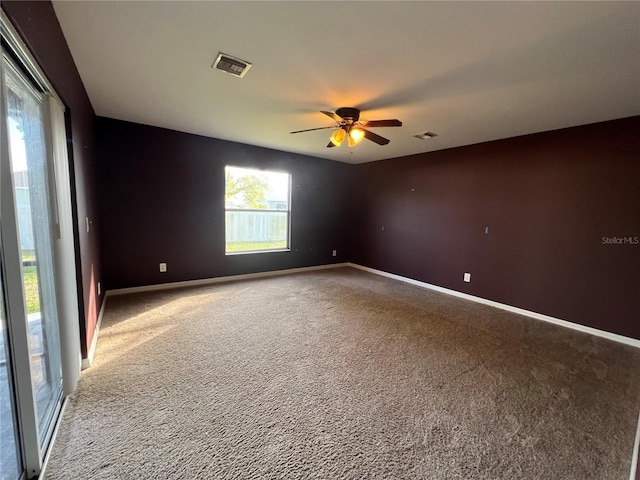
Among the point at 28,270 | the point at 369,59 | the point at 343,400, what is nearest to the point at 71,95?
the point at 28,270

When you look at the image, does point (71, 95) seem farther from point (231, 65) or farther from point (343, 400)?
point (343, 400)

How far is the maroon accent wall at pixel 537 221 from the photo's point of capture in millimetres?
2820

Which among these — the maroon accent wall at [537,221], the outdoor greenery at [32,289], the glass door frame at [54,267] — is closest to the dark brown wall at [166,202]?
the glass door frame at [54,267]

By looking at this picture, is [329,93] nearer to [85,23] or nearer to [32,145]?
[85,23]

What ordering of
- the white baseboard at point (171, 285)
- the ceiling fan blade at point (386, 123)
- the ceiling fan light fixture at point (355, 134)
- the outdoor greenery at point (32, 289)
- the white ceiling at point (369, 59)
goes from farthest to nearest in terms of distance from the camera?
the ceiling fan light fixture at point (355, 134) → the ceiling fan blade at point (386, 123) → the white baseboard at point (171, 285) → the white ceiling at point (369, 59) → the outdoor greenery at point (32, 289)

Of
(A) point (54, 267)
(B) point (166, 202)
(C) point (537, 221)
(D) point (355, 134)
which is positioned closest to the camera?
(A) point (54, 267)

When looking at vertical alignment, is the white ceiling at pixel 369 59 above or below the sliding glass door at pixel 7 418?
above

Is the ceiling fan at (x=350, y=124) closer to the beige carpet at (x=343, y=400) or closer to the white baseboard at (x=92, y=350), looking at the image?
the beige carpet at (x=343, y=400)

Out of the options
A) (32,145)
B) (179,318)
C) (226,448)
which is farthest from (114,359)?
(32,145)

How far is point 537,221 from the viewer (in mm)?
3373

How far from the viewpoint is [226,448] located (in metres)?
1.43

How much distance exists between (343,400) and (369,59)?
234 cm
